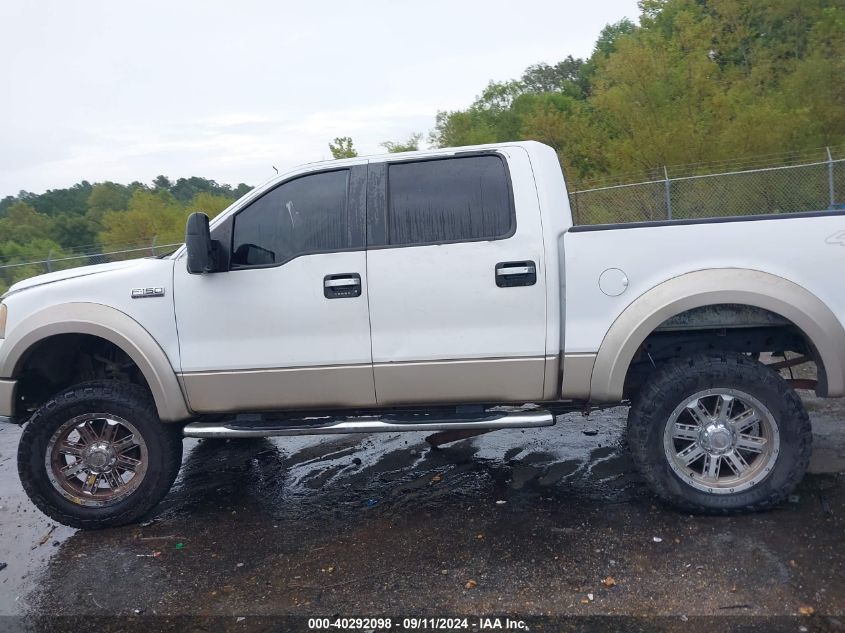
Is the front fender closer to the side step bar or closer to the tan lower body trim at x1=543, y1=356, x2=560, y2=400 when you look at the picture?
the side step bar

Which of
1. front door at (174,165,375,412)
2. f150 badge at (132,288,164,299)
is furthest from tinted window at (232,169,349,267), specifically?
f150 badge at (132,288,164,299)

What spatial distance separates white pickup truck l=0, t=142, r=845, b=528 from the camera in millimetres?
3875

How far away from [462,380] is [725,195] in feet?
44.5

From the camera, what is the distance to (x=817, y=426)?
5.36 meters

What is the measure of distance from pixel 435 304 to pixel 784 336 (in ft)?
6.80

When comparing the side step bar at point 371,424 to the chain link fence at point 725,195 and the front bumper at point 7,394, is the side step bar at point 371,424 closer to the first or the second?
the front bumper at point 7,394

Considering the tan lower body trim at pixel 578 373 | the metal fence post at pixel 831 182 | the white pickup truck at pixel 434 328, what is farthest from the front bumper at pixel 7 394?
the metal fence post at pixel 831 182

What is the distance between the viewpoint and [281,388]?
4.23 metres

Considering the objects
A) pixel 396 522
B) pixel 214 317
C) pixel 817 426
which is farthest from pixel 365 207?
pixel 817 426

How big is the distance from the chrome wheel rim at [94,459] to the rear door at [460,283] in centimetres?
166

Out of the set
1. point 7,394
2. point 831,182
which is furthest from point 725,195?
point 7,394

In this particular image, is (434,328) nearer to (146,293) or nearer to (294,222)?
(294,222)

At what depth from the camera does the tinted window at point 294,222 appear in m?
4.24

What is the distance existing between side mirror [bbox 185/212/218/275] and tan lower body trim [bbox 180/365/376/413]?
26.0 inches
